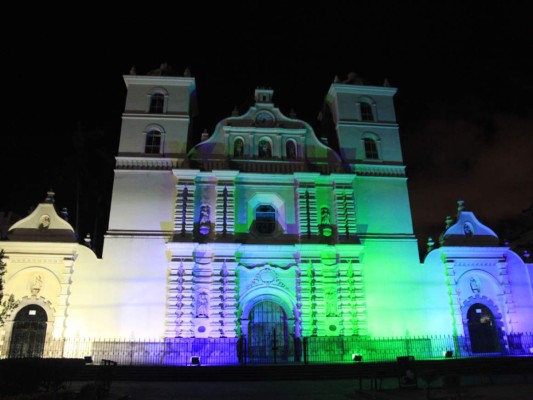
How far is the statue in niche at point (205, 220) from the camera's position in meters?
25.7

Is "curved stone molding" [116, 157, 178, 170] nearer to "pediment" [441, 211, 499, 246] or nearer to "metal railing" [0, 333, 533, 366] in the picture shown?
"metal railing" [0, 333, 533, 366]

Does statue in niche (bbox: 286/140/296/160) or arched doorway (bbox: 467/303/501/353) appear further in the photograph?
statue in niche (bbox: 286/140/296/160)

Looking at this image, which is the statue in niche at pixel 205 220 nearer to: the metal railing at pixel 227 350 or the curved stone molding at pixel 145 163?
the curved stone molding at pixel 145 163

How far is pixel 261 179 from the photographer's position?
27.2m

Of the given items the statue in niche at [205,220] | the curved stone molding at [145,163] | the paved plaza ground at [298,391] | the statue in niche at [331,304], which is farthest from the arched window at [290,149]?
the paved plaza ground at [298,391]

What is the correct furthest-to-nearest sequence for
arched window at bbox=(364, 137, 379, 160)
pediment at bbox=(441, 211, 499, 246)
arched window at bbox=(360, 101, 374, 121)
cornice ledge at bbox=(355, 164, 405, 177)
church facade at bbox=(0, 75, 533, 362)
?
arched window at bbox=(360, 101, 374, 121)
arched window at bbox=(364, 137, 379, 160)
cornice ledge at bbox=(355, 164, 405, 177)
pediment at bbox=(441, 211, 499, 246)
church facade at bbox=(0, 75, 533, 362)

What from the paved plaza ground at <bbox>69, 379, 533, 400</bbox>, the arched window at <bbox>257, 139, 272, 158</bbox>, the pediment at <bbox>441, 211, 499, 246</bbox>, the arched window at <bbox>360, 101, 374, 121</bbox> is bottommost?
the paved plaza ground at <bbox>69, 379, 533, 400</bbox>

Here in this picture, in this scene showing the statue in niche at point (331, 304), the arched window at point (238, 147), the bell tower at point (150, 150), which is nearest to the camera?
the statue in niche at point (331, 304)

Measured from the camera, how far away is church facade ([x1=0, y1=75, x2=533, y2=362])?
79.6 ft

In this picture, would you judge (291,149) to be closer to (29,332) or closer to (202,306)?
(202,306)

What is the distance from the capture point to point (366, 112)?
30719 mm

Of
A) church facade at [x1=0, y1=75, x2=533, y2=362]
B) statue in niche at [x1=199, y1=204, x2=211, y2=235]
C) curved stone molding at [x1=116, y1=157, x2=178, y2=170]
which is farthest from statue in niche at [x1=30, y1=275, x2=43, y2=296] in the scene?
statue in niche at [x1=199, y1=204, x2=211, y2=235]

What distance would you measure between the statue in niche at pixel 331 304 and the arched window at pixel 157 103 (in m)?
14.2

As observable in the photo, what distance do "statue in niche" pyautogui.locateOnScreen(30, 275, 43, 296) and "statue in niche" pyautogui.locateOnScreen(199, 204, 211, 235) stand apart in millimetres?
8234
